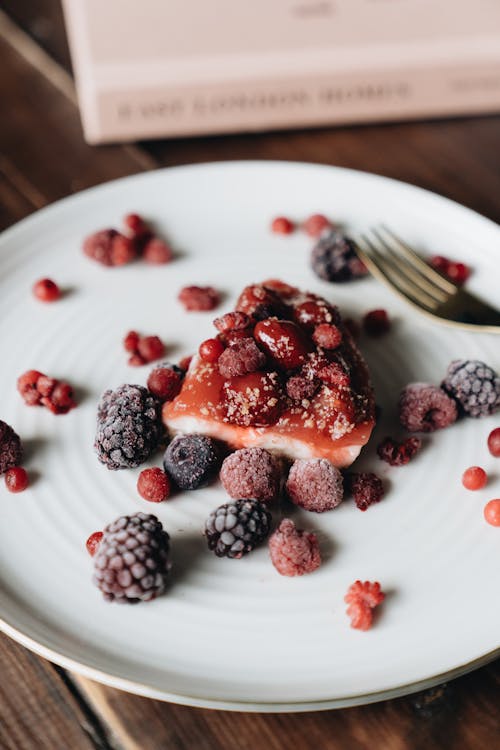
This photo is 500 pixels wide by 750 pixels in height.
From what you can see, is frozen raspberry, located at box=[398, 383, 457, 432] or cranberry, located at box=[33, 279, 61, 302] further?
cranberry, located at box=[33, 279, 61, 302]

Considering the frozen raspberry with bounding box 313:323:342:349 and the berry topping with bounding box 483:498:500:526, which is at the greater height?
the frozen raspberry with bounding box 313:323:342:349

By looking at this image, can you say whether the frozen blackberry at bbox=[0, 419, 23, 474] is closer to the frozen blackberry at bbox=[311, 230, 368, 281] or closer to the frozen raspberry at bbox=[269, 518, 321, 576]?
the frozen raspberry at bbox=[269, 518, 321, 576]

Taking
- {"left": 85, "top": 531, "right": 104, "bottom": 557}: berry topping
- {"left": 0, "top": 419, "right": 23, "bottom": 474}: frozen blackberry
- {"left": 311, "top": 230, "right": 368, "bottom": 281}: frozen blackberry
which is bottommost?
{"left": 311, "top": 230, "right": 368, "bottom": 281}: frozen blackberry

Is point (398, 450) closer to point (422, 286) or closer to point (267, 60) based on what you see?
point (422, 286)

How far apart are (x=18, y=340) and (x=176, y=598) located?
0.68 metres

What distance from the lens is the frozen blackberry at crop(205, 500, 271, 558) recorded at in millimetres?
1301

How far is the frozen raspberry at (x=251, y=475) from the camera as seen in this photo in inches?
53.9

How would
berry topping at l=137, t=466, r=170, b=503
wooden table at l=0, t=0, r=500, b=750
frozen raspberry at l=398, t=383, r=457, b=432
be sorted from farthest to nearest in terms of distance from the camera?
1. frozen raspberry at l=398, t=383, r=457, b=432
2. berry topping at l=137, t=466, r=170, b=503
3. wooden table at l=0, t=0, r=500, b=750

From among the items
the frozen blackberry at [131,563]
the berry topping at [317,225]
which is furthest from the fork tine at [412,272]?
the frozen blackberry at [131,563]

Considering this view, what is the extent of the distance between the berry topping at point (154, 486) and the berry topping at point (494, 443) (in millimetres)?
583

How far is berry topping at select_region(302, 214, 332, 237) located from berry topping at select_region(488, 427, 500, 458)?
66 centimetres

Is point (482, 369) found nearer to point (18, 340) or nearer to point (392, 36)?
point (18, 340)

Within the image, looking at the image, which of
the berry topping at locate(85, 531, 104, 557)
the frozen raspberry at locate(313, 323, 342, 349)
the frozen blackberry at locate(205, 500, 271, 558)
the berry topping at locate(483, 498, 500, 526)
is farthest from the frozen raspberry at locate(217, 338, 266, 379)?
the berry topping at locate(483, 498, 500, 526)

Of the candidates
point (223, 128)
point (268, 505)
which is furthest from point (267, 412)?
point (223, 128)
